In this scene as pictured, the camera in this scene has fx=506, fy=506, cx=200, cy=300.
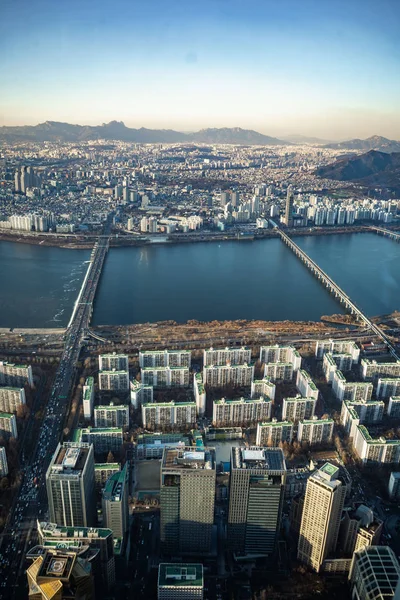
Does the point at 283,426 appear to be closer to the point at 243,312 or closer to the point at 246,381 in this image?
the point at 246,381

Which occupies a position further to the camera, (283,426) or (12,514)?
(283,426)

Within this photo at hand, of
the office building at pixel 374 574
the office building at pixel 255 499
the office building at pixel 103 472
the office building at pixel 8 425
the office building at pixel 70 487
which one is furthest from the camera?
the office building at pixel 8 425

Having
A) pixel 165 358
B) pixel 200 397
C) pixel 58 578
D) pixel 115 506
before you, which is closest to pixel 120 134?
pixel 165 358

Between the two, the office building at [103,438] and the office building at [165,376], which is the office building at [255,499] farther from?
the office building at [165,376]

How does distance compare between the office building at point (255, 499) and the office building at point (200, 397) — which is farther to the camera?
the office building at point (200, 397)

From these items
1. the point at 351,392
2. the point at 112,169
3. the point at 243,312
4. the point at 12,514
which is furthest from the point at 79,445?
the point at 112,169

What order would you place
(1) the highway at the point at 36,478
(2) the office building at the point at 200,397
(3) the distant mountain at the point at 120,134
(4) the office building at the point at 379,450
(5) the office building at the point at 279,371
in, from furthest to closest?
(3) the distant mountain at the point at 120,134, (5) the office building at the point at 279,371, (2) the office building at the point at 200,397, (4) the office building at the point at 379,450, (1) the highway at the point at 36,478

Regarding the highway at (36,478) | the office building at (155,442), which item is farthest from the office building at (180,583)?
the office building at (155,442)
